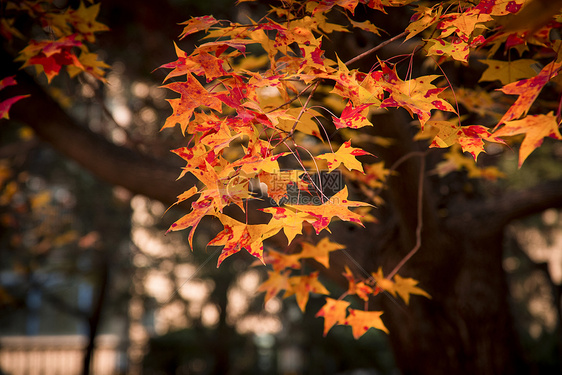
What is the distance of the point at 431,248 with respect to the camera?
2631mm

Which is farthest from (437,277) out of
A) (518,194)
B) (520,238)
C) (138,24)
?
(520,238)

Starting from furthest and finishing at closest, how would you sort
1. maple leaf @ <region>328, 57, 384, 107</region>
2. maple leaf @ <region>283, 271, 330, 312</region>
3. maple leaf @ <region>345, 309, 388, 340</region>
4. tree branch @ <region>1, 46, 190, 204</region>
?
tree branch @ <region>1, 46, 190, 204</region>, maple leaf @ <region>283, 271, 330, 312</region>, maple leaf @ <region>345, 309, 388, 340</region>, maple leaf @ <region>328, 57, 384, 107</region>

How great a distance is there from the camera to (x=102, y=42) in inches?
182

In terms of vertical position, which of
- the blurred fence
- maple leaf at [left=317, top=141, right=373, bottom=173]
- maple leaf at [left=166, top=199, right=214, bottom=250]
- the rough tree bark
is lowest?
the blurred fence

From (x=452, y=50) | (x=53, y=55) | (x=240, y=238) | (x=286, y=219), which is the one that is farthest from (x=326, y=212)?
(x=53, y=55)

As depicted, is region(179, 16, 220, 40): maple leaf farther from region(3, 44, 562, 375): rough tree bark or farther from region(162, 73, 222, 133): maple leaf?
region(3, 44, 562, 375): rough tree bark

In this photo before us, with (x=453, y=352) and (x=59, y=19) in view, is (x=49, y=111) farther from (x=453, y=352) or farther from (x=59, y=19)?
(x=453, y=352)

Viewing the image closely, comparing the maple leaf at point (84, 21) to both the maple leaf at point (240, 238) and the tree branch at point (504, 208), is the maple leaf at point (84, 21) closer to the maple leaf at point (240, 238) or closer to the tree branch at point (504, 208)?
the maple leaf at point (240, 238)

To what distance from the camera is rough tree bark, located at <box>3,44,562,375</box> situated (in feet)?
8.59

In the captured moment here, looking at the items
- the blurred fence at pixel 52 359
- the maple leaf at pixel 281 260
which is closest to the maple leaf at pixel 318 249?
the maple leaf at pixel 281 260

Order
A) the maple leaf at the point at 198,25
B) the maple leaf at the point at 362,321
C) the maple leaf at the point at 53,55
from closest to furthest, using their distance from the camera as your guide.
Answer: the maple leaf at the point at 198,25, the maple leaf at the point at 362,321, the maple leaf at the point at 53,55

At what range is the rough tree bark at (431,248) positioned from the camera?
262 cm

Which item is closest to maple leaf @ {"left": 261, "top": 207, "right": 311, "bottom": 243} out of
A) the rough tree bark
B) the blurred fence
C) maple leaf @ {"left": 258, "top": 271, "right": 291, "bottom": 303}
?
maple leaf @ {"left": 258, "top": 271, "right": 291, "bottom": 303}

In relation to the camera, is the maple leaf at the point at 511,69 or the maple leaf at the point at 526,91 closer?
the maple leaf at the point at 526,91
